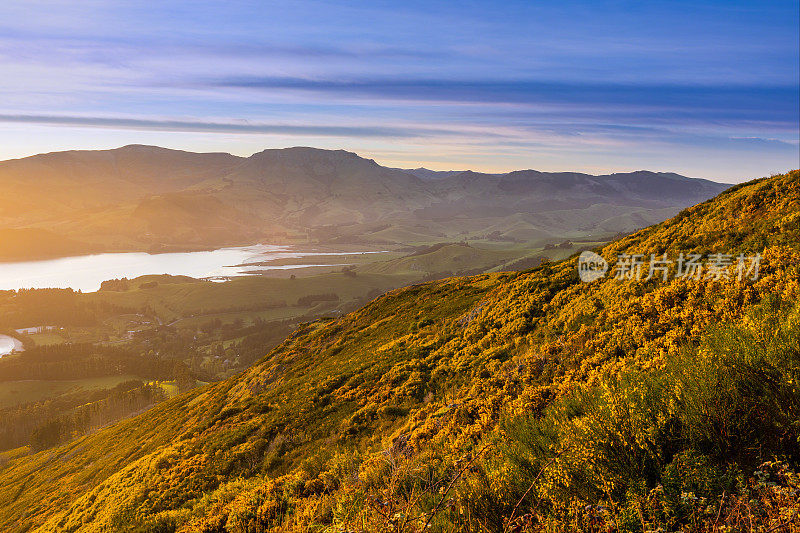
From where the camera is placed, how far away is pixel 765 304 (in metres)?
10.3

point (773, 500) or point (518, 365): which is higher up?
point (773, 500)

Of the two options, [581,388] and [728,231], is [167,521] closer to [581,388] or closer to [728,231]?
[581,388]

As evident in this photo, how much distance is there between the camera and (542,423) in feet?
30.9

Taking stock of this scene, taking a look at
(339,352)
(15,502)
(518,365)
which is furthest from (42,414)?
(518,365)

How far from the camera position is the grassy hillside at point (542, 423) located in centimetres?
643

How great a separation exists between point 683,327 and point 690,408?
247 inches

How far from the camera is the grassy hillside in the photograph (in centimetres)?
→ 643

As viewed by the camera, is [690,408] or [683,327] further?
[683,327]

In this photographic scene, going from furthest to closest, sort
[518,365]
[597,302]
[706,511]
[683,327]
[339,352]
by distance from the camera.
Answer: [339,352]
[597,302]
[518,365]
[683,327]
[706,511]

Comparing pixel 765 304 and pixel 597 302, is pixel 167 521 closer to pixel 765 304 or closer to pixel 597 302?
pixel 597 302

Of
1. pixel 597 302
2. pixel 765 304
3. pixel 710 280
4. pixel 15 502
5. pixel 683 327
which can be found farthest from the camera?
pixel 15 502

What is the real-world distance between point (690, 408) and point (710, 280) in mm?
9273

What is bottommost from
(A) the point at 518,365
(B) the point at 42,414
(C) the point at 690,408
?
(B) the point at 42,414

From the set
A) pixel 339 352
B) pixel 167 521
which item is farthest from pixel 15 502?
pixel 167 521
